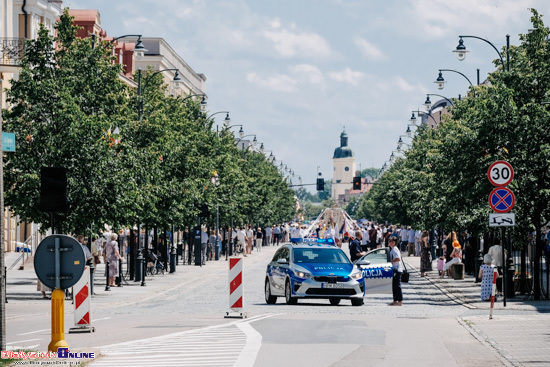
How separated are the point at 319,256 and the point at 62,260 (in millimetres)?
14640

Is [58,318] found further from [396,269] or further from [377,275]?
[377,275]

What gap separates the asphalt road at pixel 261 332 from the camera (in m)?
15.2

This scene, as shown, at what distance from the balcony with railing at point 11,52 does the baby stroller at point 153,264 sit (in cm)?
1068

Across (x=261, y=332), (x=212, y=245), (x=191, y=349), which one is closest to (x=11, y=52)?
(x=261, y=332)

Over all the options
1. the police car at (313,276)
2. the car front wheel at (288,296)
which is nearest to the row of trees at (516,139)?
the police car at (313,276)

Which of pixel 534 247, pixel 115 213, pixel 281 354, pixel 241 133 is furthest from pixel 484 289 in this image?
pixel 241 133

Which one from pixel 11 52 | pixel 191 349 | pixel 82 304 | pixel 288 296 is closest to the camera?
pixel 191 349

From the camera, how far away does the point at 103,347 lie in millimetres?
16531

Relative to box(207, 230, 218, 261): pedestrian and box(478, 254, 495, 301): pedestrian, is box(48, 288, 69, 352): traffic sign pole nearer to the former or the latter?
box(478, 254, 495, 301): pedestrian

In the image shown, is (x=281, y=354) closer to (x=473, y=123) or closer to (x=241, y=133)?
(x=473, y=123)

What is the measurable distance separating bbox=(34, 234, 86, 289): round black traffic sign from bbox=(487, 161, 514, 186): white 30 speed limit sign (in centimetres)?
1355

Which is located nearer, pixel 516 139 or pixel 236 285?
pixel 236 285

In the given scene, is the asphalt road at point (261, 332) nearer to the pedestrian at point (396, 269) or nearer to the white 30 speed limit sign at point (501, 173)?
the pedestrian at point (396, 269)

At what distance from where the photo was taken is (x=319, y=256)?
1099 inches
